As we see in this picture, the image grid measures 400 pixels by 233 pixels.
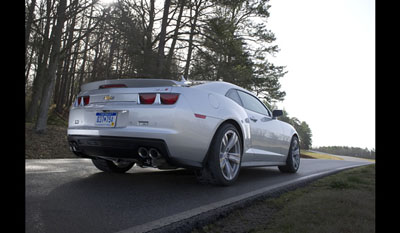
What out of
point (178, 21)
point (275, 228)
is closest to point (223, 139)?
point (275, 228)

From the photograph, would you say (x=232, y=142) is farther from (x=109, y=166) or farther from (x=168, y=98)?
(x=109, y=166)

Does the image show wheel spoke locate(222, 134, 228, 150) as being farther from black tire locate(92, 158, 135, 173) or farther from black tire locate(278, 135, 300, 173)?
black tire locate(278, 135, 300, 173)

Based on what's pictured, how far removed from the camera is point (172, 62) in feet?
50.3

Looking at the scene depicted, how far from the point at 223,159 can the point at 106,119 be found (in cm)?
150

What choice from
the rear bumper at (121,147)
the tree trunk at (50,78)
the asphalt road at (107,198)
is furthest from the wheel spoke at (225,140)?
the tree trunk at (50,78)

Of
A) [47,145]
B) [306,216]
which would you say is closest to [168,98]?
[306,216]

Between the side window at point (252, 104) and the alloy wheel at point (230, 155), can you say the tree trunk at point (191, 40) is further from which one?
the alloy wheel at point (230, 155)

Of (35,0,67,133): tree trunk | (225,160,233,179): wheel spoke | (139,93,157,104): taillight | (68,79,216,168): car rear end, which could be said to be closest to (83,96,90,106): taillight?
(68,79,216,168): car rear end

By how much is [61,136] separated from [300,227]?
38.8 feet

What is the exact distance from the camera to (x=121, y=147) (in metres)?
3.51

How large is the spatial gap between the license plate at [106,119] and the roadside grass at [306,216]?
1685 millimetres

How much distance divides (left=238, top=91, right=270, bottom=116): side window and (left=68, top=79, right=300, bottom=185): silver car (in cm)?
41
